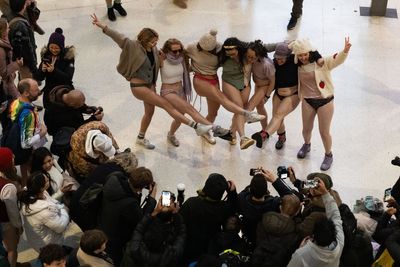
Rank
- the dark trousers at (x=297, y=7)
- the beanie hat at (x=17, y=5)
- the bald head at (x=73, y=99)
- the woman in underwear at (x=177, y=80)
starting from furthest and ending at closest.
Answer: the dark trousers at (x=297, y=7) → the beanie hat at (x=17, y=5) → the woman in underwear at (x=177, y=80) → the bald head at (x=73, y=99)

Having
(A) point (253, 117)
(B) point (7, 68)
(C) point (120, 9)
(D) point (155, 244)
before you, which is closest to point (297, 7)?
(C) point (120, 9)

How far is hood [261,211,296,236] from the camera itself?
153 inches

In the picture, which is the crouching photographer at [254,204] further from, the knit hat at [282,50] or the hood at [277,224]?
the knit hat at [282,50]

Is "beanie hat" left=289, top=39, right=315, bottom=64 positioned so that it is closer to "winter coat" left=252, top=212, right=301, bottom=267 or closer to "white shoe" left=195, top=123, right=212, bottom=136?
"white shoe" left=195, top=123, right=212, bottom=136

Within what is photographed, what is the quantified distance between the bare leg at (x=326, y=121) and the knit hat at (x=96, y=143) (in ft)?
7.17

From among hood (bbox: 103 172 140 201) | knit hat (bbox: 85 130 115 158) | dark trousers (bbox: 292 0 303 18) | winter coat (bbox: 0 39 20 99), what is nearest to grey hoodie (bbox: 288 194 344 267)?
hood (bbox: 103 172 140 201)

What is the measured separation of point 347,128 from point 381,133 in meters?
0.38

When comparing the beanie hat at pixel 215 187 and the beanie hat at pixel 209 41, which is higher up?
the beanie hat at pixel 209 41

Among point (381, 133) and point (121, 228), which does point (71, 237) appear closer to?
point (121, 228)

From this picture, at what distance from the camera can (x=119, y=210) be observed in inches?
164

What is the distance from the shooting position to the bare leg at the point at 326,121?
582 centimetres

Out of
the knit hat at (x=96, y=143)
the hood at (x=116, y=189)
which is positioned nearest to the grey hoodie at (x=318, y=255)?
the hood at (x=116, y=189)

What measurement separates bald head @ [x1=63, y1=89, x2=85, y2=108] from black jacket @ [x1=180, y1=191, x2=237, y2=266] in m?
1.58

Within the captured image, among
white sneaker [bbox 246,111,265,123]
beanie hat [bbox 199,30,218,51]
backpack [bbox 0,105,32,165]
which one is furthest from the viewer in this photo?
white sneaker [bbox 246,111,265,123]
